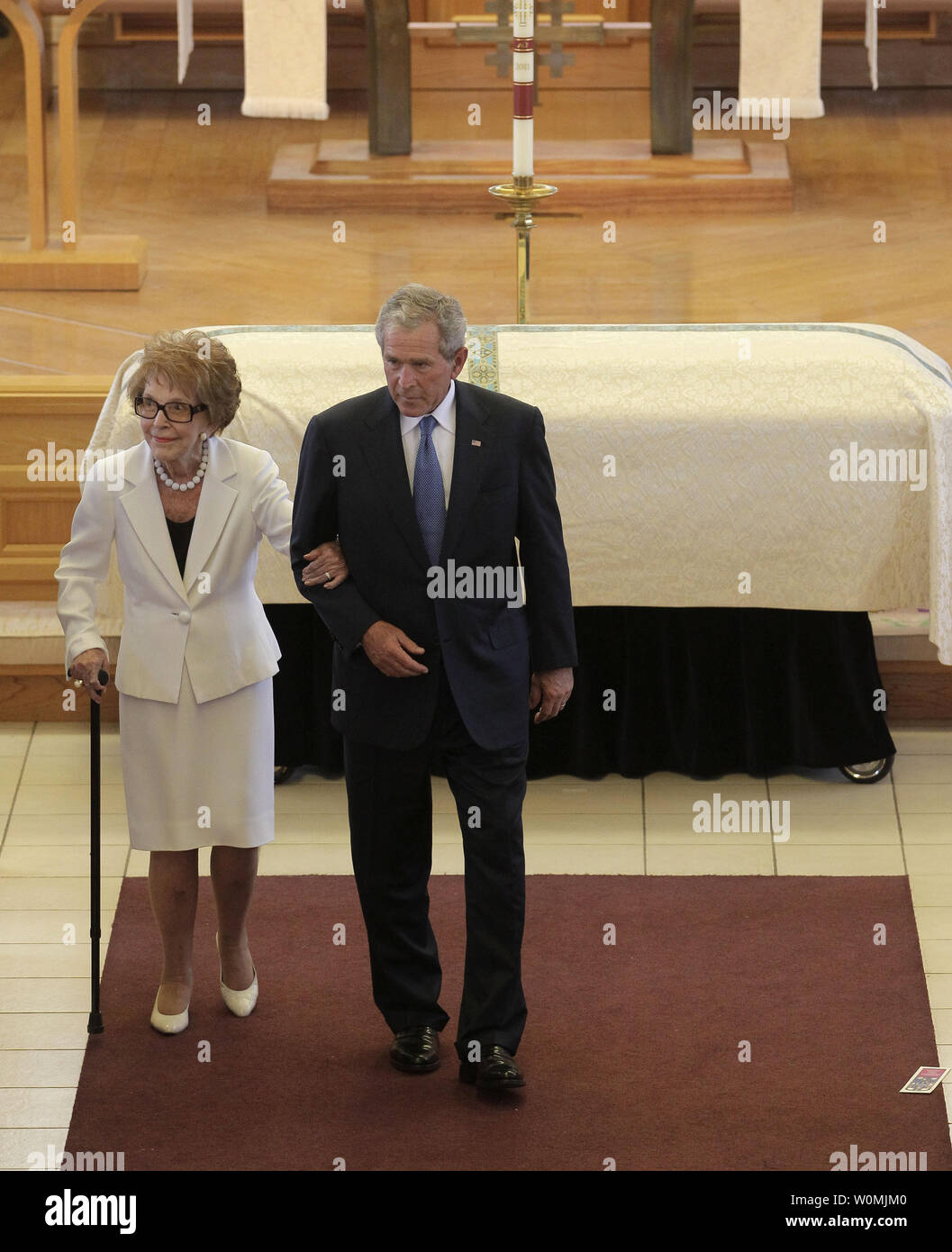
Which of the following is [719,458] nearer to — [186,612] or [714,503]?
[714,503]

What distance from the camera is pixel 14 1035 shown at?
13.4 feet

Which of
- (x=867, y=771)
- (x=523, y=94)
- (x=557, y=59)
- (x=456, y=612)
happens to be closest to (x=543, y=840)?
(x=867, y=771)

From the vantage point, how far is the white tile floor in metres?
4.32

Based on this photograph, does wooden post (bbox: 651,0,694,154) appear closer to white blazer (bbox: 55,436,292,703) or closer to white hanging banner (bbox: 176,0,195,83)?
white hanging banner (bbox: 176,0,195,83)

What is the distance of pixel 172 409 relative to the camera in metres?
3.69

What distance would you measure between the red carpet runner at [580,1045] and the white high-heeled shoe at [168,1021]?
0.9 inches

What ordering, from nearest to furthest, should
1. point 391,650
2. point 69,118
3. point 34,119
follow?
point 391,650 < point 34,119 < point 69,118

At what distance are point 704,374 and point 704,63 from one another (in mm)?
5057

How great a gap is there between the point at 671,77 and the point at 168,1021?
509 cm

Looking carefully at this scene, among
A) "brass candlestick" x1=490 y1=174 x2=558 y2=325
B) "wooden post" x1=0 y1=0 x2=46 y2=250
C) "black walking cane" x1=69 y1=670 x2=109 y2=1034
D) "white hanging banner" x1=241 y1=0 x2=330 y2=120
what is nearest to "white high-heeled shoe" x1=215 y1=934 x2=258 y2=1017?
"black walking cane" x1=69 y1=670 x2=109 y2=1034

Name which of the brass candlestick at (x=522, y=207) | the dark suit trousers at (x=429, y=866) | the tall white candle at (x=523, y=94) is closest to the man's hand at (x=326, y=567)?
the dark suit trousers at (x=429, y=866)

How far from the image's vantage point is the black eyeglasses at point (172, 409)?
3.68 metres

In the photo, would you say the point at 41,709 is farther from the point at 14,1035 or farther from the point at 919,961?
the point at 919,961

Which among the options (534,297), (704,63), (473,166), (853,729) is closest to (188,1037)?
(853,729)
